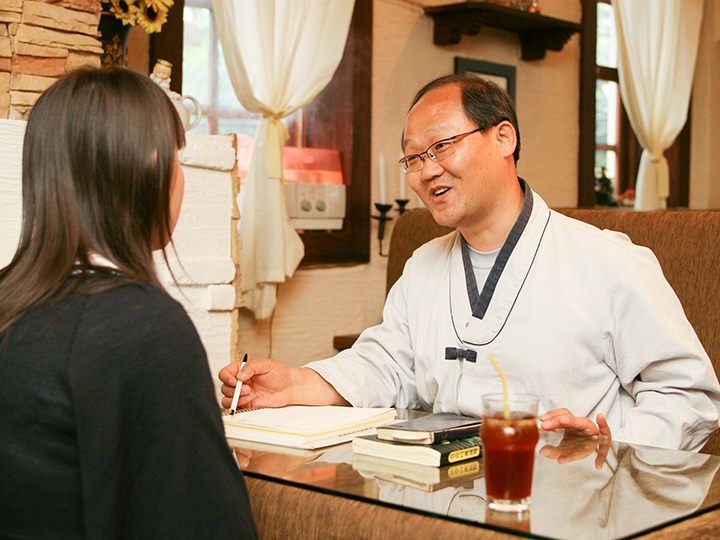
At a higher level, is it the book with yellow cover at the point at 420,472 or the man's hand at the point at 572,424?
the man's hand at the point at 572,424

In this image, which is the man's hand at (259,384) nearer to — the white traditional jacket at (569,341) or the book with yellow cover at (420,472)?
the white traditional jacket at (569,341)

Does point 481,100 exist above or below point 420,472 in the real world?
above

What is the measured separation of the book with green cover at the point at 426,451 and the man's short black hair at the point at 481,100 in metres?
0.88

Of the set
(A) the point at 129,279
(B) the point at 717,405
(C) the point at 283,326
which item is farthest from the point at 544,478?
(C) the point at 283,326

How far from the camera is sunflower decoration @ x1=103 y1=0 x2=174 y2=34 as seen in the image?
9.11 ft

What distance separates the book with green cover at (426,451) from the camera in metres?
1.43

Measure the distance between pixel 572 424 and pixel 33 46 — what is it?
1.66m

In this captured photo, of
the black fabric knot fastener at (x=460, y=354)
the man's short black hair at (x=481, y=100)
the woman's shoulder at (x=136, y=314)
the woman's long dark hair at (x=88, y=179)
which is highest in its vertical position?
the man's short black hair at (x=481, y=100)

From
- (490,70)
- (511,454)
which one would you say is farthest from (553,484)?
(490,70)

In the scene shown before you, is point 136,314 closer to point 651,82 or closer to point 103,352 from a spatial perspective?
point 103,352

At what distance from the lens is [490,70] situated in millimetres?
4836

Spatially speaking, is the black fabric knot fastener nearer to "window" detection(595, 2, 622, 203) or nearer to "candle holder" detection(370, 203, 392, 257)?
"candle holder" detection(370, 203, 392, 257)

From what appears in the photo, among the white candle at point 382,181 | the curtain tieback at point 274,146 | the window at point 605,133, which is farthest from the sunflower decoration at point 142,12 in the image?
the window at point 605,133

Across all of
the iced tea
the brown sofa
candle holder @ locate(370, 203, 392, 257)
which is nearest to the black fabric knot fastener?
the brown sofa
